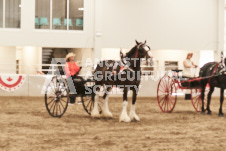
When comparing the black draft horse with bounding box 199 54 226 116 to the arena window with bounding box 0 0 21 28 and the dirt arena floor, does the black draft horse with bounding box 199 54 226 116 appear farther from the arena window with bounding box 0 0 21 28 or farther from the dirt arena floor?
the arena window with bounding box 0 0 21 28

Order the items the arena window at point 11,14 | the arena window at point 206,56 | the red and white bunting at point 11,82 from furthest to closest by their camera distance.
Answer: the arena window at point 206,56 < the arena window at point 11,14 < the red and white bunting at point 11,82

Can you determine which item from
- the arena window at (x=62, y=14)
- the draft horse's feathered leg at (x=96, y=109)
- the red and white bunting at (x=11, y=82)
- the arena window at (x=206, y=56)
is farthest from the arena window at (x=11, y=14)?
the draft horse's feathered leg at (x=96, y=109)

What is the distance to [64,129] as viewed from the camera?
9438 millimetres

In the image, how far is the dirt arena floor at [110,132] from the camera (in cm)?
747

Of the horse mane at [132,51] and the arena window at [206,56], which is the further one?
the arena window at [206,56]

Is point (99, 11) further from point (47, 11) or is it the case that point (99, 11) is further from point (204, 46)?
point (204, 46)

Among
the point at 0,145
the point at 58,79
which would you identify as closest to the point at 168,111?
the point at 58,79

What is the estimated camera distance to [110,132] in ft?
29.8

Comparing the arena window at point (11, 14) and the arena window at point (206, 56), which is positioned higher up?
the arena window at point (11, 14)

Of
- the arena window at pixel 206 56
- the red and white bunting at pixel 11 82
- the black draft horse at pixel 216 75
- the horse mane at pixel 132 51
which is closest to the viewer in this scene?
the horse mane at pixel 132 51

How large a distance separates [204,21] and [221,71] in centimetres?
1253

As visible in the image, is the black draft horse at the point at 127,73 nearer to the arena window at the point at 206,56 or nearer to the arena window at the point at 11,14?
the arena window at the point at 11,14

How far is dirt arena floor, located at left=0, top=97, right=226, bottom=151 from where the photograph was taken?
7469 mm

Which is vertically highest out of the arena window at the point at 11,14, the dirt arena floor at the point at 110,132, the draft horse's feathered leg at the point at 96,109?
the arena window at the point at 11,14
